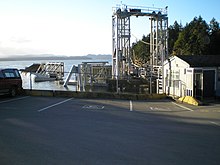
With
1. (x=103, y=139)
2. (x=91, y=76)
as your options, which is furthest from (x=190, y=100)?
(x=91, y=76)

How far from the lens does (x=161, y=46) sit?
4238 cm

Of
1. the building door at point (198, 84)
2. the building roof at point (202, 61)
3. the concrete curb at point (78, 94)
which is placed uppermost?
the building roof at point (202, 61)

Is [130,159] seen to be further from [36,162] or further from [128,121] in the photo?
[128,121]

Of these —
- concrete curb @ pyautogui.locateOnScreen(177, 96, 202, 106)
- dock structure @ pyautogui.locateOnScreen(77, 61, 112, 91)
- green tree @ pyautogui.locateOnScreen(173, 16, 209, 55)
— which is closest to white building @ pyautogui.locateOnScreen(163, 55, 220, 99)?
concrete curb @ pyautogui.locateOnScreen(177, 96, 202, 106)

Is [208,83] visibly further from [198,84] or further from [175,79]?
[175,79]

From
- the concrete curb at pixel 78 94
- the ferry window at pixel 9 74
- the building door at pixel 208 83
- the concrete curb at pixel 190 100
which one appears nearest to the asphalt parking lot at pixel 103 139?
the concrete curb at pixel 190 100

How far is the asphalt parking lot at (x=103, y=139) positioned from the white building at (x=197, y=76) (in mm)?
8772

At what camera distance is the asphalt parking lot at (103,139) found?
6570mm

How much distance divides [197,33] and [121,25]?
27930 mm

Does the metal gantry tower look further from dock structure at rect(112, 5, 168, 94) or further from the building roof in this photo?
the building roof

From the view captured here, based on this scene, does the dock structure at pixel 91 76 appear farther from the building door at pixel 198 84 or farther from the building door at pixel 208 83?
the building door at pixel 208 83

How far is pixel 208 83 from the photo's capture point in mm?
21781

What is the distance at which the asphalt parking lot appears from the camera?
21.6ft

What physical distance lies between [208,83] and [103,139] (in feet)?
50.8
